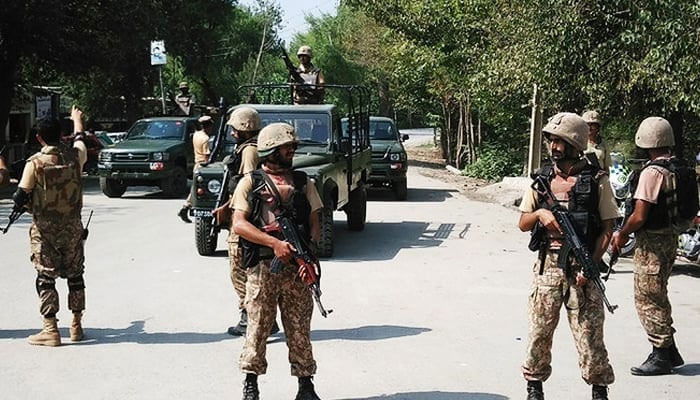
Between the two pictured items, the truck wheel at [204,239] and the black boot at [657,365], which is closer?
the black boot at [657,365]

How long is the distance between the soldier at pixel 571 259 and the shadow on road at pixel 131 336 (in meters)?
2.95

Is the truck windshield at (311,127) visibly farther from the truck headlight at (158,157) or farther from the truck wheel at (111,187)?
the truck wheel at (111,187)

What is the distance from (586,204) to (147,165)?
15.6 m

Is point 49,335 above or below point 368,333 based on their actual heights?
above

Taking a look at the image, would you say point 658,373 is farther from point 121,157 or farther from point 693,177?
point 121,157

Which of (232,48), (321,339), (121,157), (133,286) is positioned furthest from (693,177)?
(232,48)

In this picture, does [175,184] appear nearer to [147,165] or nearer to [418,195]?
[147,165]

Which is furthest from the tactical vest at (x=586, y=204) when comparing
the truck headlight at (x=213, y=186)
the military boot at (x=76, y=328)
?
the truck headlight at (x=213, y=186)

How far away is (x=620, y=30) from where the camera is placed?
12.7m

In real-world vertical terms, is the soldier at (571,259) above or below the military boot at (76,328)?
above

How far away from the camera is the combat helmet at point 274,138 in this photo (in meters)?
5.54

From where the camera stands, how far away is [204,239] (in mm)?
11727

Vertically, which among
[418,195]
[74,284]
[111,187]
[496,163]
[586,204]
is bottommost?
[418,195]

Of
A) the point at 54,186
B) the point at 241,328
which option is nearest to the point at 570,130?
the point at 241,328
